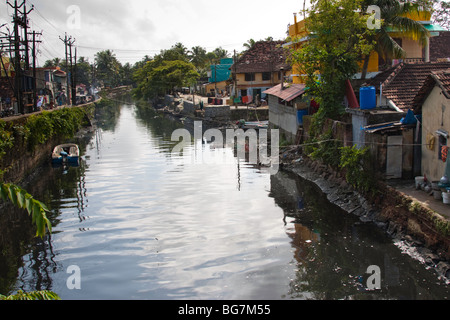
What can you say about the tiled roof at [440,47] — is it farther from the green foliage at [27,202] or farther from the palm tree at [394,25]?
the green foliage at [27,202]

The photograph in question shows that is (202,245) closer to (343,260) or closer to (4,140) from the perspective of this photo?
(343,260)

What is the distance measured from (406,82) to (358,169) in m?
5.49

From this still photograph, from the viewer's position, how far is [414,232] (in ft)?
42.7

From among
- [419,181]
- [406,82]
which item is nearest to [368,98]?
[406,82]

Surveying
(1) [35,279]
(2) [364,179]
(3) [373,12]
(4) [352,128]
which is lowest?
(1) [35,279]

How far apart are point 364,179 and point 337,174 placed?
353 cm

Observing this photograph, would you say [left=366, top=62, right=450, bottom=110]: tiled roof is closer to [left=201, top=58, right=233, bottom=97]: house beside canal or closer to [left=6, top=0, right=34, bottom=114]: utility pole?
[left=6, top=0, right=34, bottom=114]: utility pole

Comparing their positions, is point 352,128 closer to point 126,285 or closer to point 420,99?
point 420,99

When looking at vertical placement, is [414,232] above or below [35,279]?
above

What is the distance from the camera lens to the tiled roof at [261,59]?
50406 millimetres

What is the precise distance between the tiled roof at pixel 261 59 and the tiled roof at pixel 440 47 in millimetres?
17966

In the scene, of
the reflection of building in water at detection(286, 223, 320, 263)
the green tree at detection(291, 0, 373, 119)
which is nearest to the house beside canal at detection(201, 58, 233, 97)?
the green tree at detection(291, 0, 373, 119)

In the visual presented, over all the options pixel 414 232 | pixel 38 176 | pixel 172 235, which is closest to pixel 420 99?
pixel 414 232

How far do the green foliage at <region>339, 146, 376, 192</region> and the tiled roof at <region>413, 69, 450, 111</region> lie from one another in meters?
2.59
